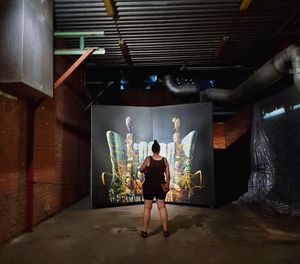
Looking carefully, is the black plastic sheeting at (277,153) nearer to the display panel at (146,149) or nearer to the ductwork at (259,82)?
the ductwork at (259,82)

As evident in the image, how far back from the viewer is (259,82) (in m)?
6.87

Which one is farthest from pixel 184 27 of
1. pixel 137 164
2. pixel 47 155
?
pixel 47 155

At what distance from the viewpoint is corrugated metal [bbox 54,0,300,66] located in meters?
5.21

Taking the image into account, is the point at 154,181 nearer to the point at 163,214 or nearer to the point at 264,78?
the point at 163,214

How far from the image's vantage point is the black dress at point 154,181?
16.3 ft

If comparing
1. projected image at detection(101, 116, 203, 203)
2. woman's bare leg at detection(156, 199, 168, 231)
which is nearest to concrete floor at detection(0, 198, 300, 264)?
woman's bare leg at detection(156, 199, 168, 231)

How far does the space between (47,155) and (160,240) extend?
2.90 m

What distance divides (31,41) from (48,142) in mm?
2494

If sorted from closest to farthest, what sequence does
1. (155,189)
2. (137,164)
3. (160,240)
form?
(160,240) < (155,189) < (137,164)

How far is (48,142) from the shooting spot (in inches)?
245

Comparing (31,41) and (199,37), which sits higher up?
(199,37)

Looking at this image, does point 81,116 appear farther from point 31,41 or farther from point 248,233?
point 248,233

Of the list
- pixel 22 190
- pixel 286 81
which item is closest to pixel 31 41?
pixel 22 190

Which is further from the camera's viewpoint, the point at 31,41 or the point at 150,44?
the point at 150,44
